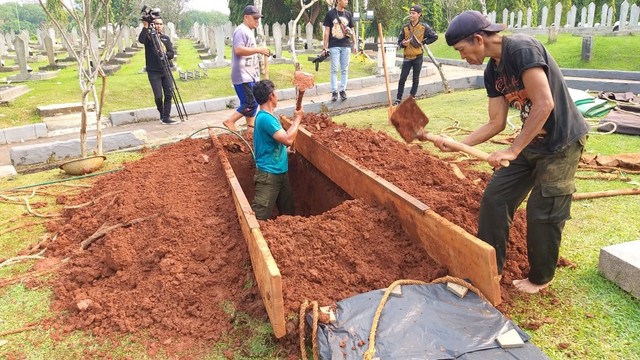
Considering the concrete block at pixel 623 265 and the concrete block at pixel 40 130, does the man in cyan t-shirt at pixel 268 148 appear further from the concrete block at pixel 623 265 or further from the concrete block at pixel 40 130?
the concrete block at pixel 40 130

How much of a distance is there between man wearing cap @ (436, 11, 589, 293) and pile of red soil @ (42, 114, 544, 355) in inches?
14.4

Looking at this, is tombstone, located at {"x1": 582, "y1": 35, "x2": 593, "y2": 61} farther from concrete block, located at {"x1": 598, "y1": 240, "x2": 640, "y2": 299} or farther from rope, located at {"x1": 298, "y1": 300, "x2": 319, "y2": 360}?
rope, located at {"x1": 298, "y1": 300, "x2": 319, "y2": 360}

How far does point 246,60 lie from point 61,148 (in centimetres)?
326

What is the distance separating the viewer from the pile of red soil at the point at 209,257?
2.79 m

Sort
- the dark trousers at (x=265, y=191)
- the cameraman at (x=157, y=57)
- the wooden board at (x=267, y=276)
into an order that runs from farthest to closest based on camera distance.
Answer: the cameraman at (x=157, y=57)
the dark trousers at (x=265, y=191)
the wooden board at (x=267, y=276)

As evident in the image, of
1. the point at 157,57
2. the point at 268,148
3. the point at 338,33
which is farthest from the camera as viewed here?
the point at 338,33

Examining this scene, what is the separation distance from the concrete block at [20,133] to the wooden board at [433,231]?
7.18 meters

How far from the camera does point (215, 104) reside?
10648 mm

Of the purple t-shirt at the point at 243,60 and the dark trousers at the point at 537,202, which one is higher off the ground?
the purple t-shirt at the point at 243,60

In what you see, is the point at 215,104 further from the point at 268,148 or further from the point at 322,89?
the point at 268,148

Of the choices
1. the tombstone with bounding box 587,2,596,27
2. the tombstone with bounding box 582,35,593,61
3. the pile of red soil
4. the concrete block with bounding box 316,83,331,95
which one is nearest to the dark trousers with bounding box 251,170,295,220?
the pile of red soil

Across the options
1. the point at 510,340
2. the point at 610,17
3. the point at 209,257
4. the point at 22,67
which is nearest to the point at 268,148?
the point at 209,257

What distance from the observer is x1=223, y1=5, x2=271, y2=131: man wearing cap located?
21.0 feet

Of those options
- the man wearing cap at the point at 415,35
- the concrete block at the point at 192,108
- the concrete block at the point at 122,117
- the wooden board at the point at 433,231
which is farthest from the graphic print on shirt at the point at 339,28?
the wooden board at the point at 433,231
